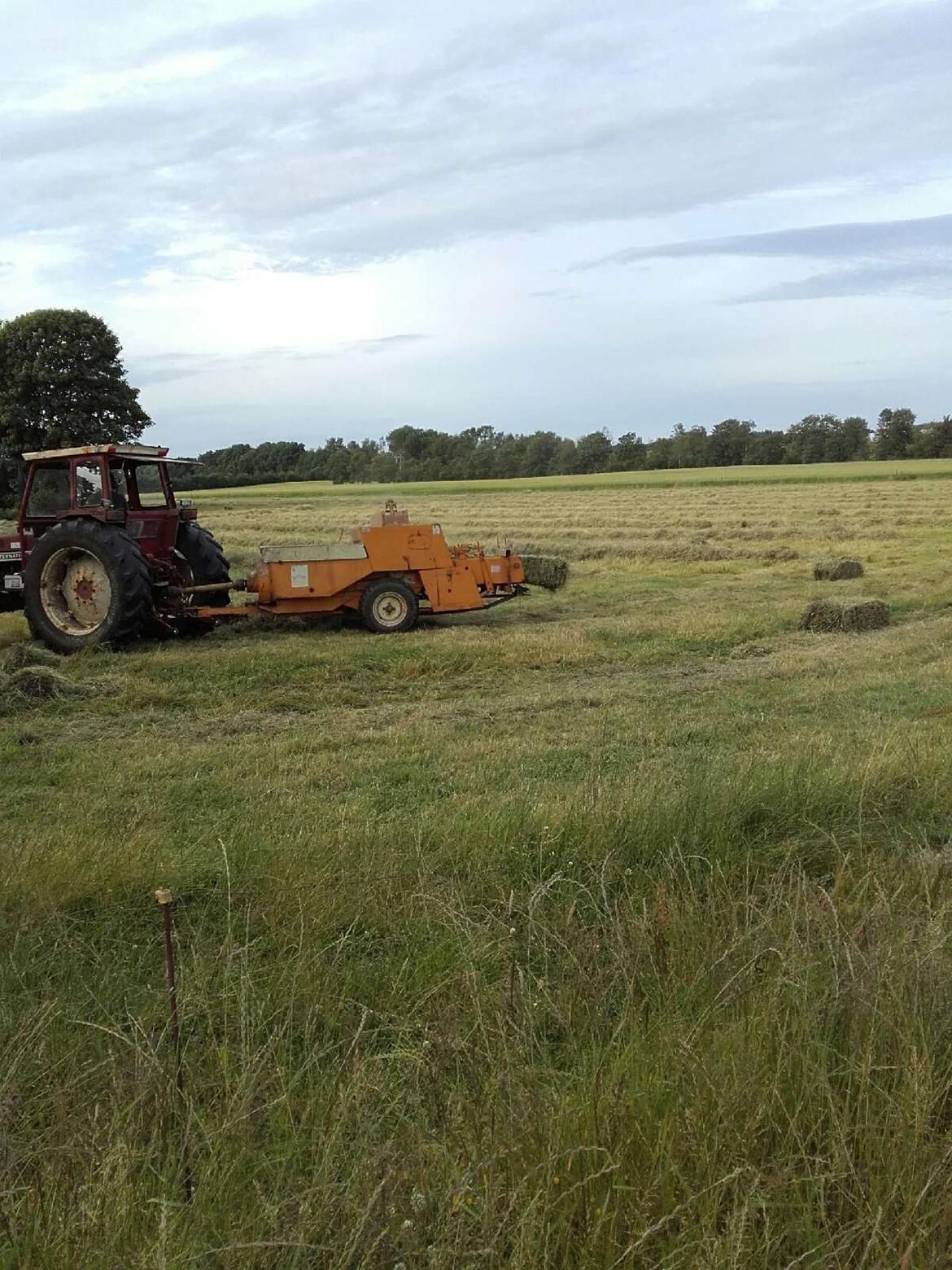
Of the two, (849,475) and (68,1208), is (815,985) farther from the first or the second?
(849,475)

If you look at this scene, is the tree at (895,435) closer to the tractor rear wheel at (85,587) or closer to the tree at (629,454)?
the tree at (629,454)

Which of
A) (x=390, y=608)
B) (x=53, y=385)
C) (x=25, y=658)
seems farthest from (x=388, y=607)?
(x=53, y=385)

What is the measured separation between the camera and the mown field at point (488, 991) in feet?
7.08

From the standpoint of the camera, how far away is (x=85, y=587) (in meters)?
12.1

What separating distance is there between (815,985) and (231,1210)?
5.00 feet

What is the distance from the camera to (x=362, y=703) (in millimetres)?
9539

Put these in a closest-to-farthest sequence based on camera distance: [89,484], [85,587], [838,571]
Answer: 1. [85,587]
2. [89,484]
3. [838,571]

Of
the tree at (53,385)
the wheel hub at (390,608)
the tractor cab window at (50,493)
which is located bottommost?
the wheel hub at (390,608)

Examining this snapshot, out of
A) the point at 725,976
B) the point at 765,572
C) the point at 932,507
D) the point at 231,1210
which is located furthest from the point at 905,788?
the point at 932,507

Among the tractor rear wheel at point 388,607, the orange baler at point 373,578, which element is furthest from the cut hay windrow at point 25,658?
the tractor rear wheel at point 388,607

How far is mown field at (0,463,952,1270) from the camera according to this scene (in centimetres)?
216

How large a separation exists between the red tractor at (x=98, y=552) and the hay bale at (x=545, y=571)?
5.17 metres

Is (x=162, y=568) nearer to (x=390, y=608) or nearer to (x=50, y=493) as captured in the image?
(x=50, y=493)

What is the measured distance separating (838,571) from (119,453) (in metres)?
11.1
